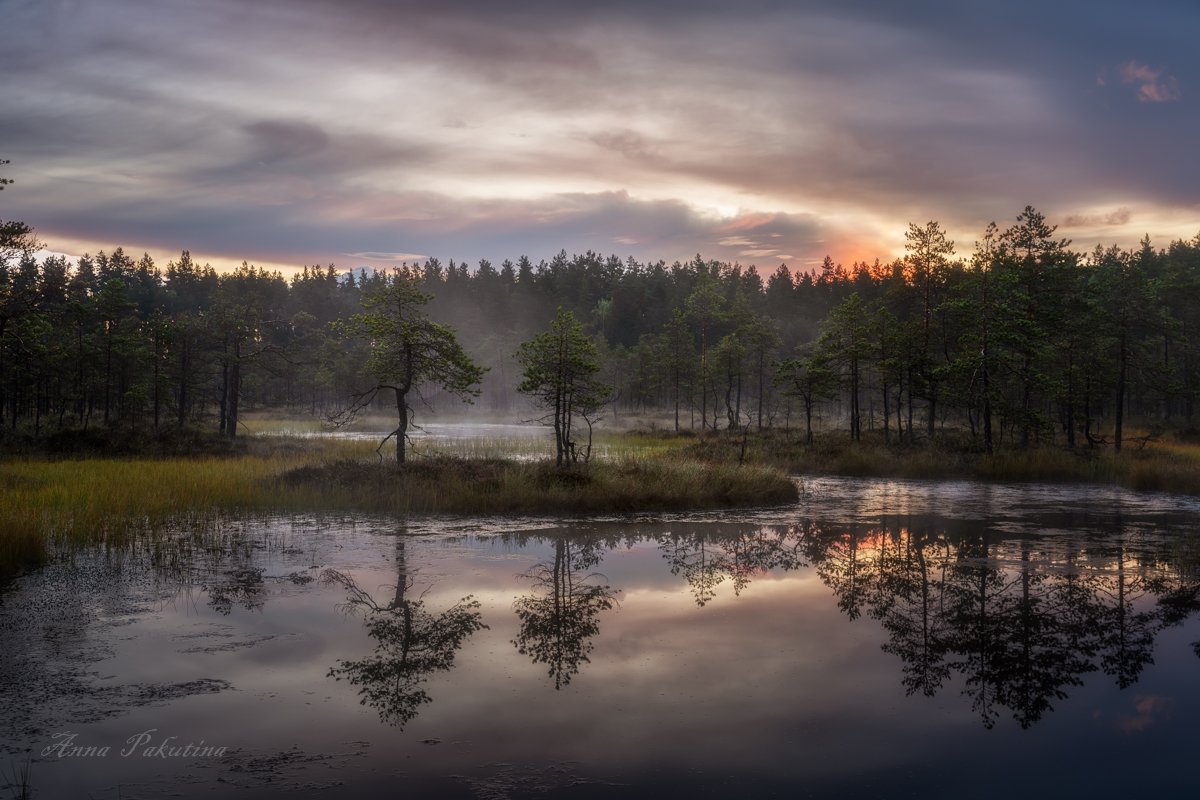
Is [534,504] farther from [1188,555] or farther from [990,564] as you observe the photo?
[1188,555]

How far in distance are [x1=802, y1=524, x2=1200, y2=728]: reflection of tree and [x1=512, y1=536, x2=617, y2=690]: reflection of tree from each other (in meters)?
4.08

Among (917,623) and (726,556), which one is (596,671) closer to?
(917,623)

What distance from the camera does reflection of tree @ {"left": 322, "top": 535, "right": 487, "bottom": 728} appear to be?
8.38m

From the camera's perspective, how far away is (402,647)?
1009 centimetres

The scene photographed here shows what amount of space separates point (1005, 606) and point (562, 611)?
7.12m

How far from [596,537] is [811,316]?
4920 inches

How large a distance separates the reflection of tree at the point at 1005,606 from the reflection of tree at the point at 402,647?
5760mm

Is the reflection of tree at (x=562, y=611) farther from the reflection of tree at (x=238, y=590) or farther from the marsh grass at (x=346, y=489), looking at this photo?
the marsh grass at (x=346, y=489)

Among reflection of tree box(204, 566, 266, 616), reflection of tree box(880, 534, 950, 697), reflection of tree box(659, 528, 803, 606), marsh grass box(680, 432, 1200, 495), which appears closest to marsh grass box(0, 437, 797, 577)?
reflection of tree box(204, 566, 266, 616)

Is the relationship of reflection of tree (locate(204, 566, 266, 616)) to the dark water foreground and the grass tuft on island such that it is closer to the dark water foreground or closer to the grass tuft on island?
the dark water foreground

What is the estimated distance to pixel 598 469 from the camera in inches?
997

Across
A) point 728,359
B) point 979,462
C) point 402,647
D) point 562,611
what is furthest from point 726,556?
point 728,359

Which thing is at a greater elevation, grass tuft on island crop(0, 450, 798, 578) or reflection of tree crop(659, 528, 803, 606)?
grass tuft on island crop(0, 450, 798, 578)

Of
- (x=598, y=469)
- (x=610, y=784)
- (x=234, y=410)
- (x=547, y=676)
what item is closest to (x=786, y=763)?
(x=610, y=784)
